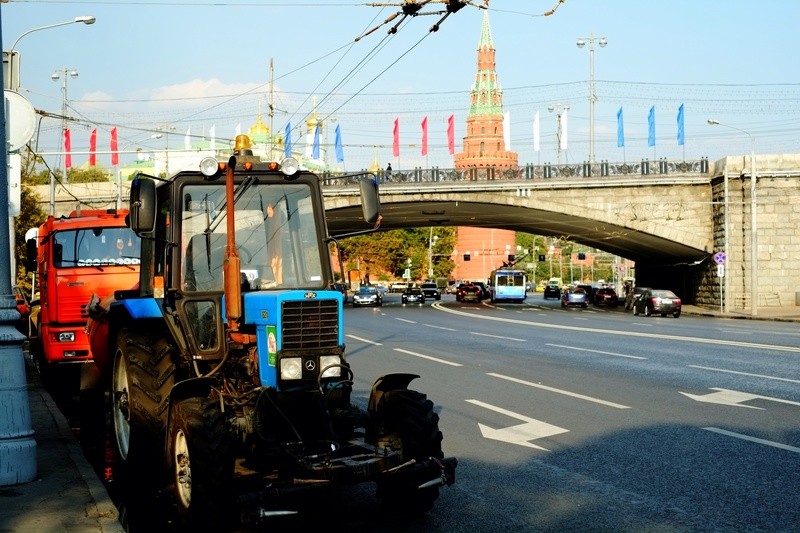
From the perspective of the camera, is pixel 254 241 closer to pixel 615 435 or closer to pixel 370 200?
pixel 370 200

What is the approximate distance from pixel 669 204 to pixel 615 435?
50500mm

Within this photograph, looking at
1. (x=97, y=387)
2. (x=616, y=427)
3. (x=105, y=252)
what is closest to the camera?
(x=616, y=427)

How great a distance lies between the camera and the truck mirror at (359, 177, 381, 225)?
7.73 metres

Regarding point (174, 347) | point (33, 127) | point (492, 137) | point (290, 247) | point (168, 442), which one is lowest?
point (168, 442)

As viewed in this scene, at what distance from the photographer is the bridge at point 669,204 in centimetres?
5391

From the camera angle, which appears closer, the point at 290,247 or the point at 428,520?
the point at 428,520

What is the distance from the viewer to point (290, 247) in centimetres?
803

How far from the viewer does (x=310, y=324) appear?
7.48 m

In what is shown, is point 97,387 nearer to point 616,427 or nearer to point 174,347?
point 174,347

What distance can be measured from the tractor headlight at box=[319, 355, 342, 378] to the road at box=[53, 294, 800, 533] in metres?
0.86

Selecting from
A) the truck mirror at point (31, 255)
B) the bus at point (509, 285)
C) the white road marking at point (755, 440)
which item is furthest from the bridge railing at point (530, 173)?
the white road marking at point (755, 440)

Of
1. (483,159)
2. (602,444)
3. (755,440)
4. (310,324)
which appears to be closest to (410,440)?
(310,324)

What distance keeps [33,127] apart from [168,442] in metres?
4.37

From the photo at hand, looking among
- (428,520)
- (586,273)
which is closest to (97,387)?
(428,520)
